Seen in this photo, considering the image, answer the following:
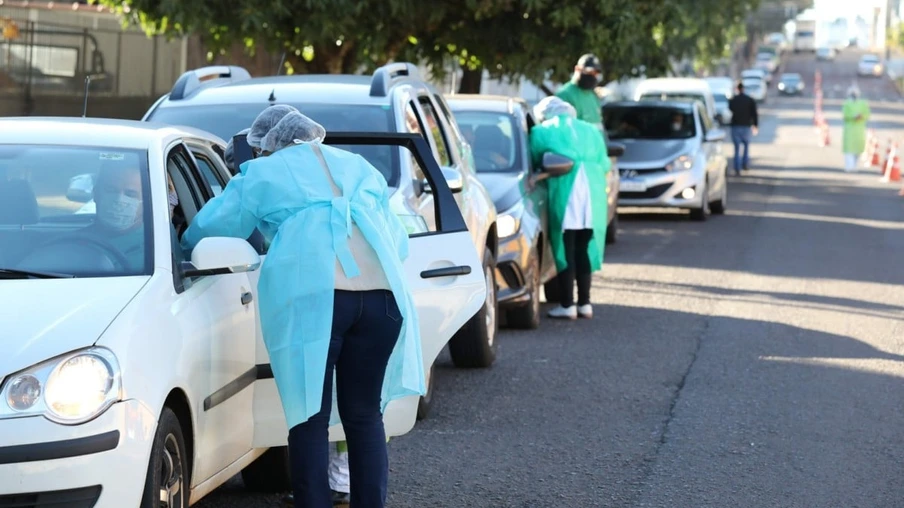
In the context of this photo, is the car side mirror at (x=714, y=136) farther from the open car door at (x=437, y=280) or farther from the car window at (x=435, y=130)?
the open car door at (x=437, y=280)

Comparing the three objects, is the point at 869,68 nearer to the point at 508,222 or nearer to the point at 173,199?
the point at 508,222

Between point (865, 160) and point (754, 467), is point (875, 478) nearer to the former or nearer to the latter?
point (754, 467)

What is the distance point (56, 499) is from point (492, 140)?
8.26m

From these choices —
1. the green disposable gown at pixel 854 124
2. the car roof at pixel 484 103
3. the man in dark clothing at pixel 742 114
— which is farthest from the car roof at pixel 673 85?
the car roof at pixel 484 103

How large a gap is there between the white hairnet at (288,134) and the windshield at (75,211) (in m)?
0.50

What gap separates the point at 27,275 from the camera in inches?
193

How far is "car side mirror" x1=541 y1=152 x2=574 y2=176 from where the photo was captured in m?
11.2

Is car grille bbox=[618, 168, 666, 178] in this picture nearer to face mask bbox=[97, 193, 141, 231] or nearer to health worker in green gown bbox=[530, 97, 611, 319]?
health worker in green gown bbox=[530, 97, 611, 319]

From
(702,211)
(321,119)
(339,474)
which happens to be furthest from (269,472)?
(702,211)

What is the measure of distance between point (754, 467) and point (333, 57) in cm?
1293

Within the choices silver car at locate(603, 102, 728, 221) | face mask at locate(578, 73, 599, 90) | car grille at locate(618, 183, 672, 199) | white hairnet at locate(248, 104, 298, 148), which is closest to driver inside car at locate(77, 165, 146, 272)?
white hairnet at locate(248, 104, 298, 148)

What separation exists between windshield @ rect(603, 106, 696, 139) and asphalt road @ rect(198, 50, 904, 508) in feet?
15.3

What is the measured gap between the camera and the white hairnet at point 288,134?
5070 mm

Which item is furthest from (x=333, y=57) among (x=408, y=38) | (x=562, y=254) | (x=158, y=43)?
(x=562, y=254)
